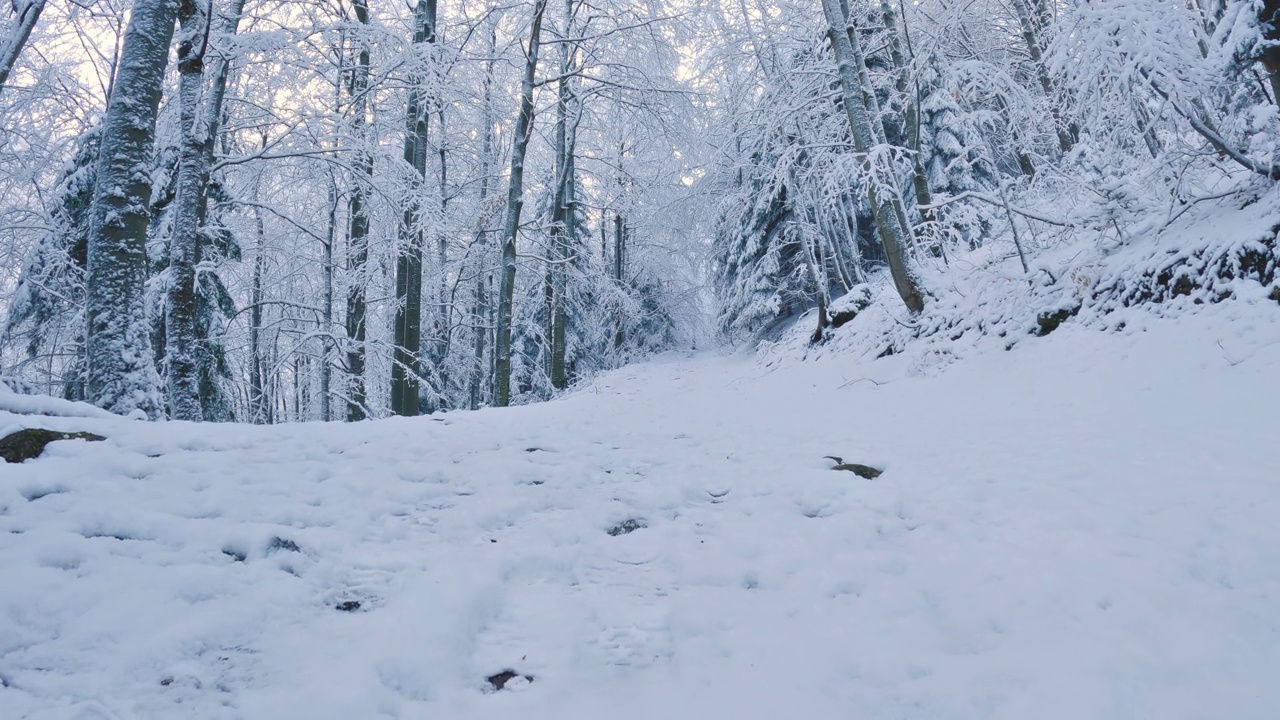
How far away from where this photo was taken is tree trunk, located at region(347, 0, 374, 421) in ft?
28.0

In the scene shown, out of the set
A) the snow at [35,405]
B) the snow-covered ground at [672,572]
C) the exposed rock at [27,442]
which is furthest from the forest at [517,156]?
the snow-covered ground at [672,572]

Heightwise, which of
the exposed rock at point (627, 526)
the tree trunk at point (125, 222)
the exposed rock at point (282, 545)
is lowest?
the exposed rock at point (627, 526)

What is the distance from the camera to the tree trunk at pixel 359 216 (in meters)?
8.53

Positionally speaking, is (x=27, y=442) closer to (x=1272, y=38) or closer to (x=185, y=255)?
(x=185, y=255)

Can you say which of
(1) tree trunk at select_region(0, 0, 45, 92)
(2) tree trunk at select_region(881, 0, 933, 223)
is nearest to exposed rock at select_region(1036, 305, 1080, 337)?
(2) tree trunk at select_region(881, 0, 933, 223)

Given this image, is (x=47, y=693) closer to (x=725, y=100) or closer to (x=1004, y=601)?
(x=1004, y=601)

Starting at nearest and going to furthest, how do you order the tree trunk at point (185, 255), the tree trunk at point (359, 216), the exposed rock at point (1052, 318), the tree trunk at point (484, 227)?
1. the tree trunk at point (185, 255)
2. the exposed rock at point (1052, 318)
3. the tree trunk at point (359, 216)
4. the tree trunk at point (484, 227)

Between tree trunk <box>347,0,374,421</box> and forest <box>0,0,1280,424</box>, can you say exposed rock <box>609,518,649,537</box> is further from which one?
tree trunk <box>347,0,374,421</box>

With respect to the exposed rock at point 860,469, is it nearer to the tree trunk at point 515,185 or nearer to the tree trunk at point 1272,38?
the tree trunk at point 1272,38

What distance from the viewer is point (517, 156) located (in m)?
9.83

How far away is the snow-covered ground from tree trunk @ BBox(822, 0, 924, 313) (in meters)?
4.13

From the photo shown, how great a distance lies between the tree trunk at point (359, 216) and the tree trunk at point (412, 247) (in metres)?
0.63

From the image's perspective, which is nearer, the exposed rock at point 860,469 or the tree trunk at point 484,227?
the exposed rock at point 860,469

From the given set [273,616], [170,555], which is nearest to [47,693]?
[273,616]
